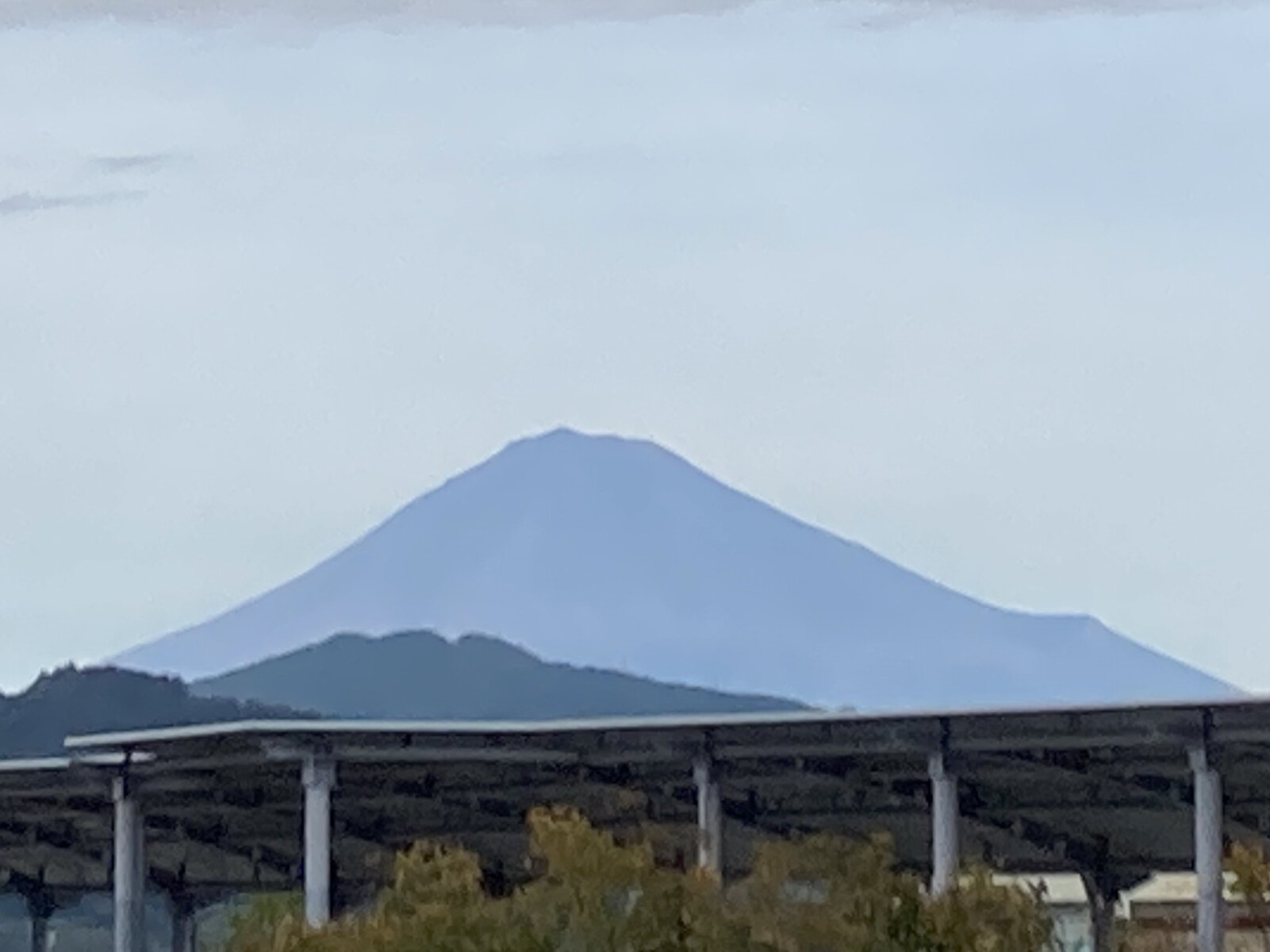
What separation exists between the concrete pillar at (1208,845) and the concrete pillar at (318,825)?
11.9 metres

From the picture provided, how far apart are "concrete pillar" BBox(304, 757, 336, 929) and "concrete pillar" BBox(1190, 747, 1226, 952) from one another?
38.9ft

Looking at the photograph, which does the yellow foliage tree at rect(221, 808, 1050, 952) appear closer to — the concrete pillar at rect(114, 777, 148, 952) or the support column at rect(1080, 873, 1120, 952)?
the concrete pillar at rect(114, 777, 148, 952)

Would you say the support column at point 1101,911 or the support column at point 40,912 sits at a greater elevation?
the support column at point 40,912

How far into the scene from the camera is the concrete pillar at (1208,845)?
5162cm

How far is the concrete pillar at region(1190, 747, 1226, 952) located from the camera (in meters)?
51.6

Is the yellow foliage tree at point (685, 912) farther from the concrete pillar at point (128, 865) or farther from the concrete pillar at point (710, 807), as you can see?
the concrete pillar at point (128, 865)

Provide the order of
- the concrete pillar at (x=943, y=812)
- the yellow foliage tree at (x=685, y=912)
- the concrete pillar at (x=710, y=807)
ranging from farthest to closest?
the concrete pillar at (x=710, y=807)
the concrete pillar at (x=943, y=812)
the yellow foliage tree at (x=685, y=912)

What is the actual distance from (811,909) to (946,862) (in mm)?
15014

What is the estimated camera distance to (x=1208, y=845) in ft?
171

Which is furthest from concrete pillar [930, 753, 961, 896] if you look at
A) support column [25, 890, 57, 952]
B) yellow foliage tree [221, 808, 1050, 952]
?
support column [25, 890, 57, 952]

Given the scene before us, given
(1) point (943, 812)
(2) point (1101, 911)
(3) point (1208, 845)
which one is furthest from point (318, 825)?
(2) point (1101, 911)

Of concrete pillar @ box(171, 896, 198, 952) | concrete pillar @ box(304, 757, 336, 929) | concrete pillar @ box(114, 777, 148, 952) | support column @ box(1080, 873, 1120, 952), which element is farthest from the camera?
concrete pillar @ box(171, 896, 198, 952)

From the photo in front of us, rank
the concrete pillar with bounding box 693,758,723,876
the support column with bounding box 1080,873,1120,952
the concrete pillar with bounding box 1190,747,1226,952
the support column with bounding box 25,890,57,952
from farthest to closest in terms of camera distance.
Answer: the support column with bounding box 25,890,57,952, the support column with bounding box 1080,873,1120,952, the concrete pillar with bounding box 693,758,723,876, the concrete pillar with bounding box 1190,747,1226,952

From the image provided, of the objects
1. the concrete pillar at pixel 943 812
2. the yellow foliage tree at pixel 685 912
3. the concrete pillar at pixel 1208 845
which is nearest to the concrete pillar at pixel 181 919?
the concrete pillar at pixel 943 812
